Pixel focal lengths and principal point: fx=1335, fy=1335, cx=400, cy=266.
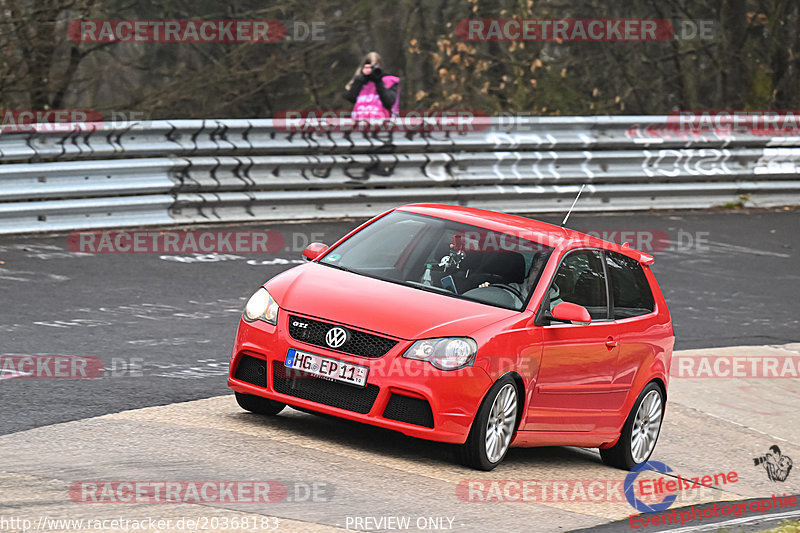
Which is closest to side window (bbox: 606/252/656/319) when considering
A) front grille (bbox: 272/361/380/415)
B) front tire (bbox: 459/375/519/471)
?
front tire (bbox: 459/375/519/471)

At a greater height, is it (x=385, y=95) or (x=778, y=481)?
(x=385, y=95)

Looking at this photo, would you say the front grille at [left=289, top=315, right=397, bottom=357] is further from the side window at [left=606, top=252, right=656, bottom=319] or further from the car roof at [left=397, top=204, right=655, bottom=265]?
the side window at [left=606, top=252, right=656, bottom=319]

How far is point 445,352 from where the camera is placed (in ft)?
23.3

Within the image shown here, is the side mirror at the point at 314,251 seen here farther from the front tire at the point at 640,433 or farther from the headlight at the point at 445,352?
the front tire at the point at 640,433

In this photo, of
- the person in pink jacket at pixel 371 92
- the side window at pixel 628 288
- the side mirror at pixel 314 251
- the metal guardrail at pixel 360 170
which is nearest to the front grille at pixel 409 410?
the side mirror at pixel 314 251

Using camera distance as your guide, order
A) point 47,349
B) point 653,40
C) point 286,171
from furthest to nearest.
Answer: point 653,40, point 286,171, point 47,349

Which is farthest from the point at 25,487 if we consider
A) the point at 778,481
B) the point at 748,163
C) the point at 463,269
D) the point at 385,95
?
the point at 748,163

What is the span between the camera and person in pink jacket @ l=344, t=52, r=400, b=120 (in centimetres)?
1742

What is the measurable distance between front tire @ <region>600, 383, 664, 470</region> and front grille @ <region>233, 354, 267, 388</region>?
2374 mm

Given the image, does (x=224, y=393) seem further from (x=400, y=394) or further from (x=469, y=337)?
Answer: (x=469, y=337)

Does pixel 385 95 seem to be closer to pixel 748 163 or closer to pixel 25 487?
pixel 748 163

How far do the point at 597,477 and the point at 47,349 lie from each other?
390cm

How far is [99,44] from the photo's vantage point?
18.5m

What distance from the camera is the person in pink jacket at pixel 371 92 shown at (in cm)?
1742
